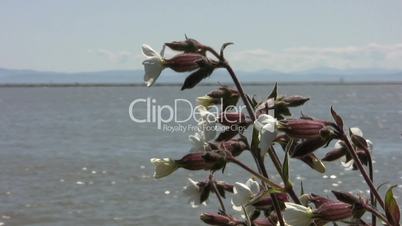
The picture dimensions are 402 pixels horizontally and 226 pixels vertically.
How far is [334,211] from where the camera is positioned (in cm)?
153

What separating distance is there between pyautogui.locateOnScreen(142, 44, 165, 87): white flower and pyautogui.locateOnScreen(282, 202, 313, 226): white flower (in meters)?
0.42

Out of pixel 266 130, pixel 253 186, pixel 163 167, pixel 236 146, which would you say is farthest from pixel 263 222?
pixel 266 130

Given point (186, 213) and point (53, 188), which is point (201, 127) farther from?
point (53, 188)

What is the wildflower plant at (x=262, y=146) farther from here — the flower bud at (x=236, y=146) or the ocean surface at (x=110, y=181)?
the ocean surface at (x=110, y=181)

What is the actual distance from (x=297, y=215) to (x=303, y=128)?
178 mm

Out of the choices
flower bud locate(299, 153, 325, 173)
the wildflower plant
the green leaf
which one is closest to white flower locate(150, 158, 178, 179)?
the wildflower plant

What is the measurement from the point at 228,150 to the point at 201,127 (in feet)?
0.34

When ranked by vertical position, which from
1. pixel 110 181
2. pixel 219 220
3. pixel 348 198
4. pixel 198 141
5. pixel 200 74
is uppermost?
pixel 200 74

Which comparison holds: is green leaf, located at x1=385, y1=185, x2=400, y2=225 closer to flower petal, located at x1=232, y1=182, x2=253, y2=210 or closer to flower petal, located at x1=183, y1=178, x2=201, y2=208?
flower petal, located at x1=232, y1=182, x2=253, y2=210

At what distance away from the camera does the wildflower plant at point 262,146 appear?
151 centimetres

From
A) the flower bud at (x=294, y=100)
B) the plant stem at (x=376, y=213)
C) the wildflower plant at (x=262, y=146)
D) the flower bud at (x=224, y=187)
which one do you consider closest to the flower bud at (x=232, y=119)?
the wildflower plant at (x=262, y=146)

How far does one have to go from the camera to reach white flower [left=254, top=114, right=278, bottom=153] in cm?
142

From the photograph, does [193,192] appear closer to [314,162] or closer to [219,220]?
[219,220]

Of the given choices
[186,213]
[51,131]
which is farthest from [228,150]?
[51,131]
